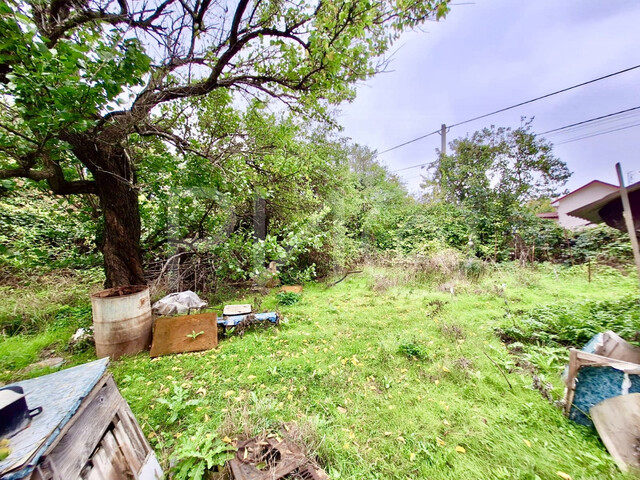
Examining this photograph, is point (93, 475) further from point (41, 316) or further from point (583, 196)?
point (583, 196)

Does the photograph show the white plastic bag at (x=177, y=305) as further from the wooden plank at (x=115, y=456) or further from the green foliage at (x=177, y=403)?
the wooden plank at (x=115, y=456)

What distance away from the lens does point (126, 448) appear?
1.39 metres

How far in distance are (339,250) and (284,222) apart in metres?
2.05

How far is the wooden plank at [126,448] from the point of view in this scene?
1.36 m

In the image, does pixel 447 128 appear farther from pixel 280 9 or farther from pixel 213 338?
pixel 213 338

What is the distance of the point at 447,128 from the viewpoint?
1212 centimetres

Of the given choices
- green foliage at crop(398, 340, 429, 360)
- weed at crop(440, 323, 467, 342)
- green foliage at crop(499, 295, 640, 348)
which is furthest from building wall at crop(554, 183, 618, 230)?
green foliage at crop(398, 340, 429, 360)

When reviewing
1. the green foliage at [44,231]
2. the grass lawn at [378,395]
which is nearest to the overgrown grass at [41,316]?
the grass lawn at [378,395]

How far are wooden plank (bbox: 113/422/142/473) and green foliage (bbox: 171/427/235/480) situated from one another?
0.25 metres

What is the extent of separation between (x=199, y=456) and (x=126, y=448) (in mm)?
438

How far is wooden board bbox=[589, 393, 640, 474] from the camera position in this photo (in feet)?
5.16

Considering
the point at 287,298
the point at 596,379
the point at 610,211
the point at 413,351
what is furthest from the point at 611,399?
Answer: the point at 287,298

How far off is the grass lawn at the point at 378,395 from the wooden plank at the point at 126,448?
0.97ft

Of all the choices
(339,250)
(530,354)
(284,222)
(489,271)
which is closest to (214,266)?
(284,222)
